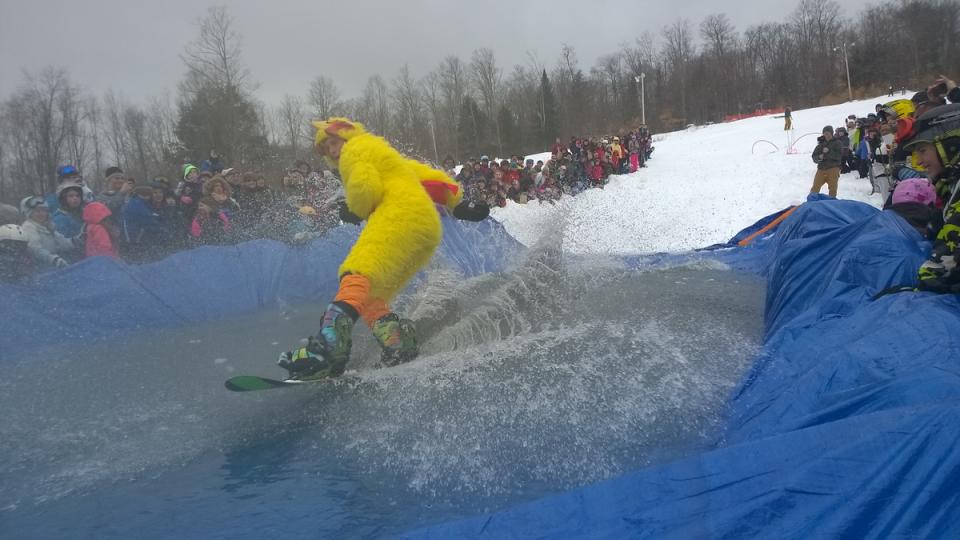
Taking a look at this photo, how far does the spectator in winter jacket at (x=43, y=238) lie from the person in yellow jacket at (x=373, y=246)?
3.17m

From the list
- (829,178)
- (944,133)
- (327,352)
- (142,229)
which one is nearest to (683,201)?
(829,178)

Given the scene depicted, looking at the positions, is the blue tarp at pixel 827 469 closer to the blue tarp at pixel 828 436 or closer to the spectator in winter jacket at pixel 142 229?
the blue tarp at pixel 828 436

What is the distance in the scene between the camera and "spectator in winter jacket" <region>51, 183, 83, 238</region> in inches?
245

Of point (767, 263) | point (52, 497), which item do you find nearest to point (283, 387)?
point (52, 497)

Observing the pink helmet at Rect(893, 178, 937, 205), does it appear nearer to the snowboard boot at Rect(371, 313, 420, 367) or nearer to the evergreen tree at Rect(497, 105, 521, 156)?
the snowboard boot at Rect(371, 313, 420, 367)

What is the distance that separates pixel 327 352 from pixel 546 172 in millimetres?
12279

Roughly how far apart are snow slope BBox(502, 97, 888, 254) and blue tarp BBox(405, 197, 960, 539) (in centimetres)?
333

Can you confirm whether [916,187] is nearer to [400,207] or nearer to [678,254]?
[678,254]

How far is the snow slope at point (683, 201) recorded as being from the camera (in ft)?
28.5

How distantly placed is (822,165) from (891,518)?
11037 millimetres

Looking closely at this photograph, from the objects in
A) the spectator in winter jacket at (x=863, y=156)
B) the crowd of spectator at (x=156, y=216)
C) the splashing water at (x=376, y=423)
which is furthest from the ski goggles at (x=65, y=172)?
the spectator in winter jacket at (x=863, y=156)

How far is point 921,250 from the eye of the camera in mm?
2975

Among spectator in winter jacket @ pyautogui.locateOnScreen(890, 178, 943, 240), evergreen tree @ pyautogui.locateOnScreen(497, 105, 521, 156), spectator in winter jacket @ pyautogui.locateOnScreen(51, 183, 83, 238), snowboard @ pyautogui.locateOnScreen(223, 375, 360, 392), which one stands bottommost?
snowboard @ pyautogui.locateOnScreen(223, 375, 360, 392)

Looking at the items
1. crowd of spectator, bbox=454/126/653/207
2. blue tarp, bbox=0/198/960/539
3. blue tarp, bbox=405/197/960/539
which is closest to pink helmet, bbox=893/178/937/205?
blue tarp, bbox=0/198/960/539
